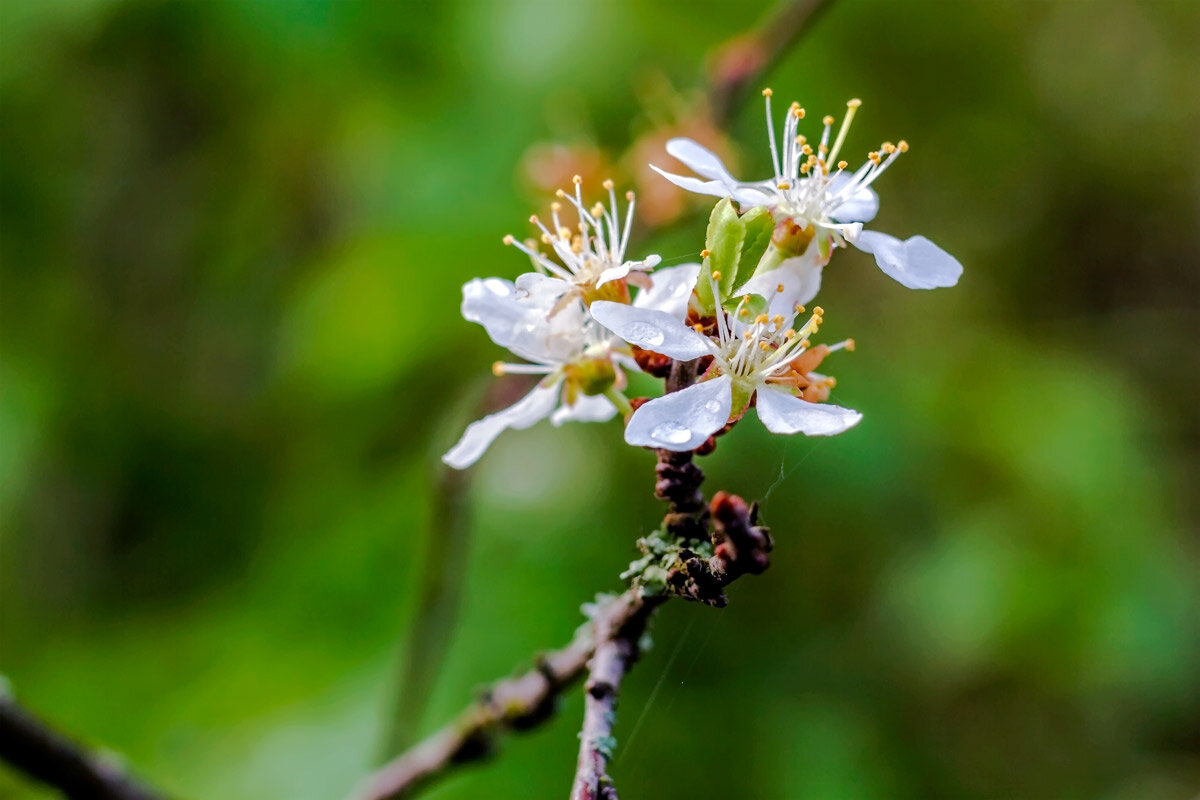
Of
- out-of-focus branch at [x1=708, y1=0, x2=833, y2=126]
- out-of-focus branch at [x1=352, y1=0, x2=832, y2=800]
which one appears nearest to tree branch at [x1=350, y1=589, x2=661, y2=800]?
out-of-focus branch at [x1=352, y1=0, x2=832, y2=800]

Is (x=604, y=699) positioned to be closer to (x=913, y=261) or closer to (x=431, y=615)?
(x=913, y=261)

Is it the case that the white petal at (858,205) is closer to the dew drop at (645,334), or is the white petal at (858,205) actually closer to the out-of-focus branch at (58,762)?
the dew drop at (645,334)

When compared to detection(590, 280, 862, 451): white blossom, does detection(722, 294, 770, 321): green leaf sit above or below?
above

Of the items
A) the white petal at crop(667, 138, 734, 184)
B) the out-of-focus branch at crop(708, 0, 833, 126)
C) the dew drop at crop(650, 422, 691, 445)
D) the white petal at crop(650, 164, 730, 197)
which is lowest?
the dew drop at crop(650, 422, 691, 445)

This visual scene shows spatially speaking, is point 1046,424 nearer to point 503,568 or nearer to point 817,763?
point 817,763

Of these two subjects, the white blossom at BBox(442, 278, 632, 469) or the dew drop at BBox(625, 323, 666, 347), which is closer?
Result: the dew drop at BBox(625, 323, 666, 347)

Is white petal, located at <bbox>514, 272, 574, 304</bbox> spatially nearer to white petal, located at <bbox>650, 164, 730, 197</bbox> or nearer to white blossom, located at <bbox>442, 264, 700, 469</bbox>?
white blossom, located at <bbox>442, 264, 700, 469</bbox>

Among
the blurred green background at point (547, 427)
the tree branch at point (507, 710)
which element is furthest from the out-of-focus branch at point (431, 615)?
the tree branch at point (507, 710)
